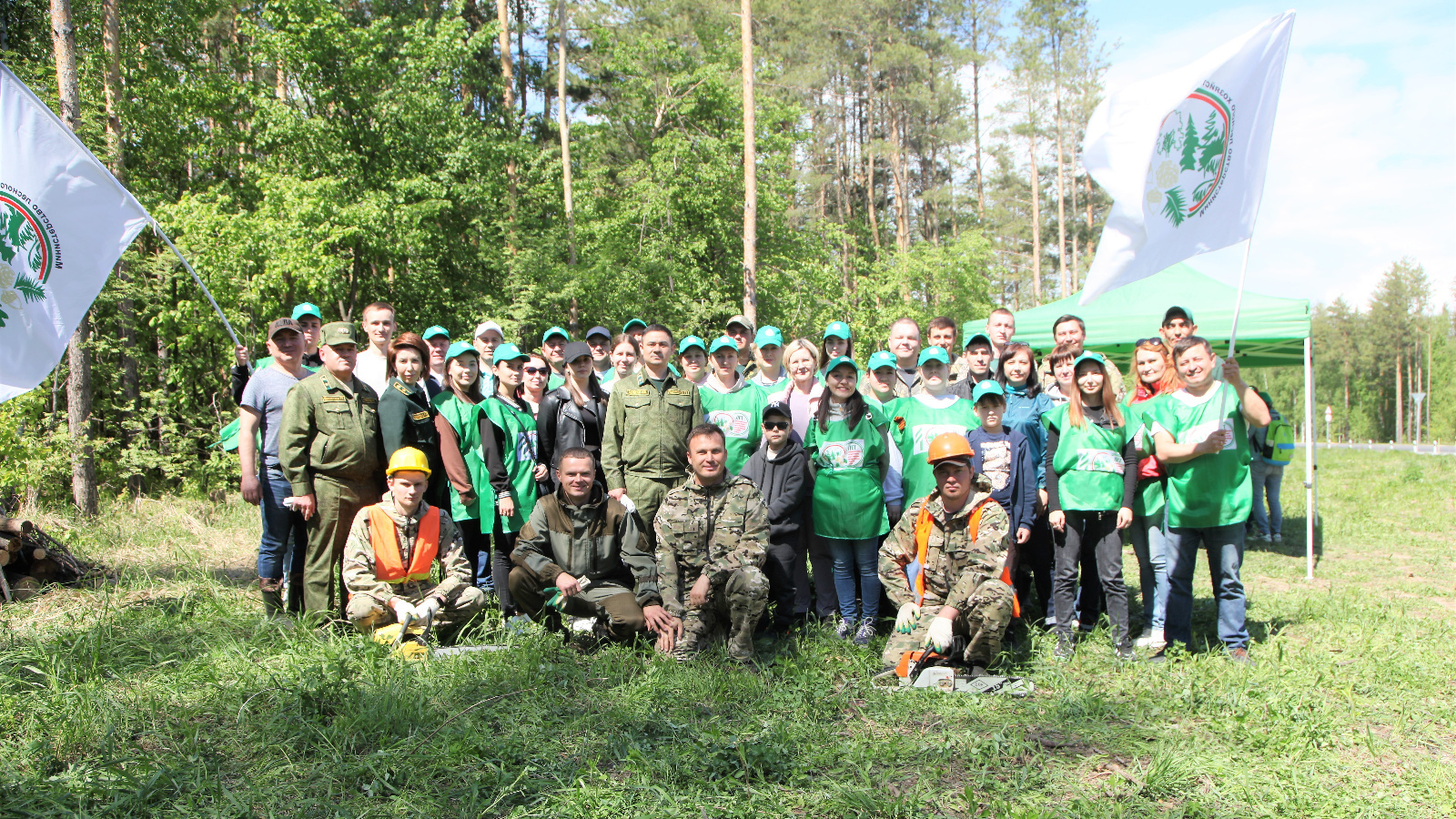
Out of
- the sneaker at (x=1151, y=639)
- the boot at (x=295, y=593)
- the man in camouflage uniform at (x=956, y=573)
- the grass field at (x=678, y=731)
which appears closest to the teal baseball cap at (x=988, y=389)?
the man in camouflage uniform at (x=956, y=573)

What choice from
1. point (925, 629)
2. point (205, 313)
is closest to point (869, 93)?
point (205, 313)

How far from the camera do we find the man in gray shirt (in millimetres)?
5367

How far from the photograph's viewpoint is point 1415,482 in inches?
590

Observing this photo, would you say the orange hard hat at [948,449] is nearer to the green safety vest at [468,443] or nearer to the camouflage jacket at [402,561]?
the camouflage jacket at [402,561]

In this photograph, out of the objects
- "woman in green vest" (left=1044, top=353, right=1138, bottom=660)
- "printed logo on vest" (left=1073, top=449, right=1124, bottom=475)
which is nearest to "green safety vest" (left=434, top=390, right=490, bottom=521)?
"woman in green vest" (left=1044, top=353, right=1138, bottom=660)

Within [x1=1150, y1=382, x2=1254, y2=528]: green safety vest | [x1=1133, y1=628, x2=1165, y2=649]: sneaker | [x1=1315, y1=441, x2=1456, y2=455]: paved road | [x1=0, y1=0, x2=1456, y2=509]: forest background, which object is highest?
[x1=0, y1=0, x2=1456, y2=509]: forest background

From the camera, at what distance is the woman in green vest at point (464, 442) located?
17.8ft

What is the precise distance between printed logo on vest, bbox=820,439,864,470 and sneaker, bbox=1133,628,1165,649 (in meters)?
2.01

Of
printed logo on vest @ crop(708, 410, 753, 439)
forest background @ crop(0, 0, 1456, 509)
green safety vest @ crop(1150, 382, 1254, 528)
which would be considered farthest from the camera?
forest background @ crop(0, 0, 1456, 509)

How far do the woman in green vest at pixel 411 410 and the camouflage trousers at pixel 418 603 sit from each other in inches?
28.5

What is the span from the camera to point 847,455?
5.32m

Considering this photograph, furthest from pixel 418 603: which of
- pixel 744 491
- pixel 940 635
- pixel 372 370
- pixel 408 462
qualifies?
pixel 940 635

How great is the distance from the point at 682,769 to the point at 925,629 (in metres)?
1.78

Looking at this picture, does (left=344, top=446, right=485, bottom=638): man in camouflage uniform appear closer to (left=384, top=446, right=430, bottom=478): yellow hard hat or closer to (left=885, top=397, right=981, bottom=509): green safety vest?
(left=384, top=446, right=430, bottom=478): yellow hard hat
